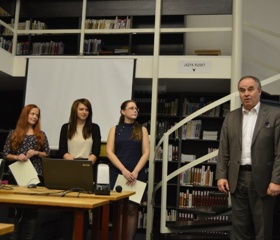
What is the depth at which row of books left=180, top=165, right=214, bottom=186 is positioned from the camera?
5.45m

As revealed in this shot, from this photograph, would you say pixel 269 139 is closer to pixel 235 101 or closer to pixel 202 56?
pixel 235 101

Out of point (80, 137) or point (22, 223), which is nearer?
point (22, 223)

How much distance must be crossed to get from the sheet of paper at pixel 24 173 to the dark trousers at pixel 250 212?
153 cm

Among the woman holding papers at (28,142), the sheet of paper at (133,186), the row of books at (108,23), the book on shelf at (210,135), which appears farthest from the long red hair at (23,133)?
the book on shelf at (210,135)

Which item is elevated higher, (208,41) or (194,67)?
(208,41)

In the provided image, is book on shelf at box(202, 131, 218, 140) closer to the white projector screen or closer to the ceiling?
the ceiling

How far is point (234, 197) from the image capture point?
7.98 feet

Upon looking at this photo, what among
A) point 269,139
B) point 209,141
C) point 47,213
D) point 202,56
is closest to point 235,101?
point 202,56

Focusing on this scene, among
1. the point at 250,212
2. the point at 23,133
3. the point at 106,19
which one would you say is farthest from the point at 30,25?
the point at 250,212

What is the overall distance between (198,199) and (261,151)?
10.6 feet

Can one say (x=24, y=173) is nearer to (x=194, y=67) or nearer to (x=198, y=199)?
(x=194, y=67)

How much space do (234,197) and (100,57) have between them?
10.2ft

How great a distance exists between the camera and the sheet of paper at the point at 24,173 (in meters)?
2.71

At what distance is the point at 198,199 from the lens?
541 cm
